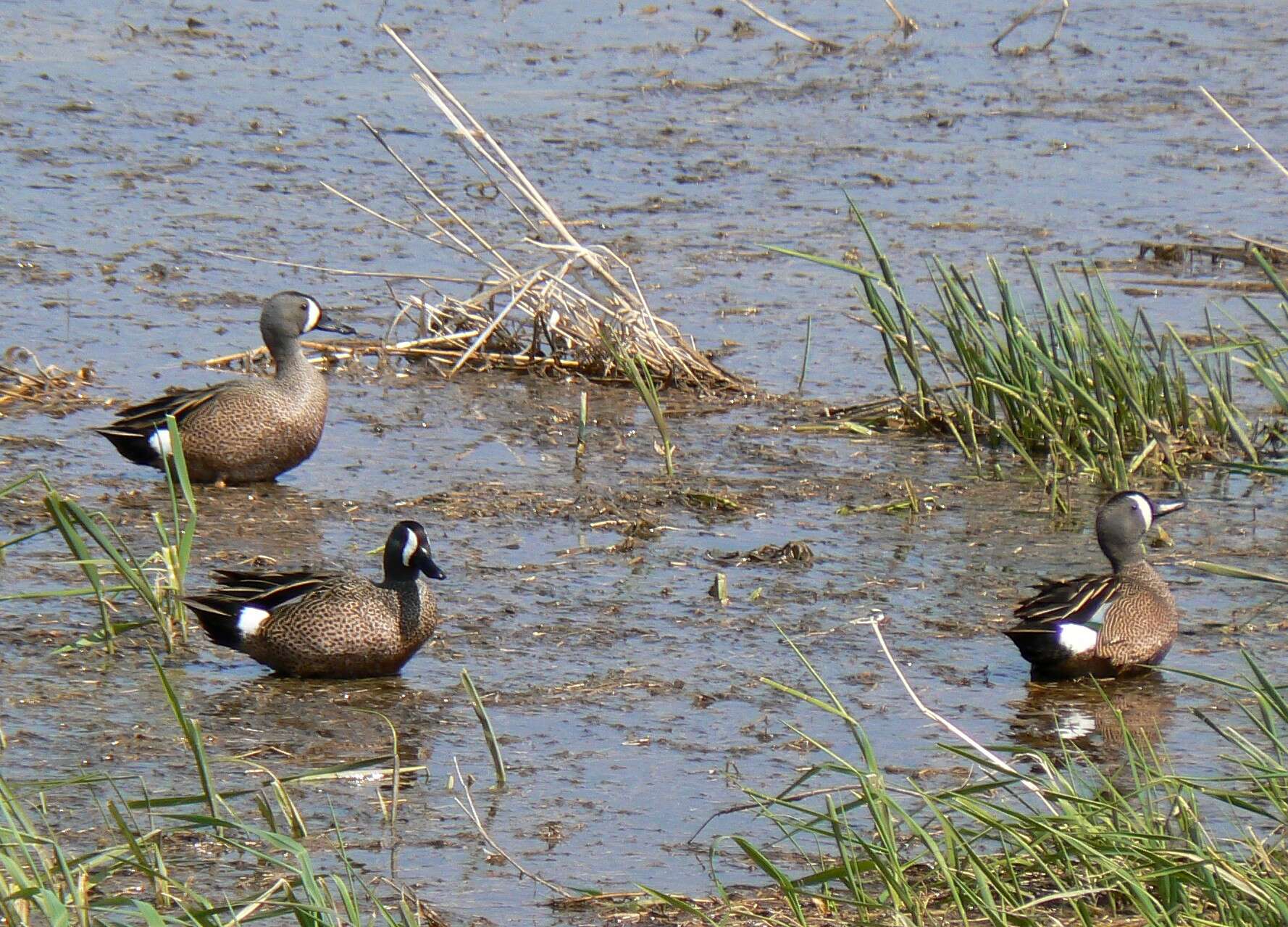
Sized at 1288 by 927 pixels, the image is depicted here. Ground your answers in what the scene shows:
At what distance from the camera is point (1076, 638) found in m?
5.79

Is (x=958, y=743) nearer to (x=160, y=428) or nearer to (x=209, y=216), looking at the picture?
(x=160, y=428)

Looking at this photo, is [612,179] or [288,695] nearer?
[288,695]

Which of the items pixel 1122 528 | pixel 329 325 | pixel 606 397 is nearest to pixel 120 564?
pixel 1122 528

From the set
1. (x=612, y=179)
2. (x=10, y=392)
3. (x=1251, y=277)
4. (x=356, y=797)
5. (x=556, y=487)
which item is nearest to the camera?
(x=356, y=797)

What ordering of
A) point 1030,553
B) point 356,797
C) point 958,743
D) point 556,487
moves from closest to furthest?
point 356,797 → point 958,743 → point 1030,553 → point 556,487

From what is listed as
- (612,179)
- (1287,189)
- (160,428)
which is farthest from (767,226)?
(160,428)

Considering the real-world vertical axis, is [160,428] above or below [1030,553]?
above

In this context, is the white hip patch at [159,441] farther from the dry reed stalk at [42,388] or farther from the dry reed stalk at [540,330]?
the dry reed stalk at [540,330]

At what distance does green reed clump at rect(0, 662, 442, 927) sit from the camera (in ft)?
10.9

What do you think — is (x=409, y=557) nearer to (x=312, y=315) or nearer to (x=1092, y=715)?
(x=1092, y=715)

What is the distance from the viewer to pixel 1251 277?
1062 centimetres

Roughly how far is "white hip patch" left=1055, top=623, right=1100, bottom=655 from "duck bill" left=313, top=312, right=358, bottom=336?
3.41m

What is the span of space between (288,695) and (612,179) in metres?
7.38

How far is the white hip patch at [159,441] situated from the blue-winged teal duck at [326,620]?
1.54 metres
